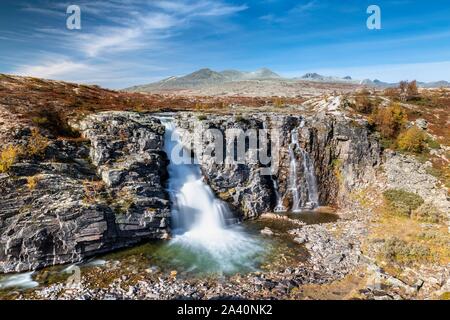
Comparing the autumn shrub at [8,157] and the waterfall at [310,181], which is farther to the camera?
the waterfall at [310,181]

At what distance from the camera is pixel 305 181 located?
123 ft

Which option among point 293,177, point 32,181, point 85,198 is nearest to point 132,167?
point 85,198

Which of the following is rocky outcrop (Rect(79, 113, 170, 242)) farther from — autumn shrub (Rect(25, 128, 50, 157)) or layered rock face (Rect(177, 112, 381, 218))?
layered rock face (Rect(177, 112, 381, 218))

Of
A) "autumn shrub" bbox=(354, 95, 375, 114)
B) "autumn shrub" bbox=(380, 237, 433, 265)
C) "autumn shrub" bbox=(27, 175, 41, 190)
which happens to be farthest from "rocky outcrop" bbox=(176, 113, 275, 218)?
"autumn shrub" bbox=(354, 95, 375, 114)

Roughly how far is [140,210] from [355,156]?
26.2 metres

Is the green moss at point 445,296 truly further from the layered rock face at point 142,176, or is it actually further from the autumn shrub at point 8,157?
the autumn shrub at point 8,157

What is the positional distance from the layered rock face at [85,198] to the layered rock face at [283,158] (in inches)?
237

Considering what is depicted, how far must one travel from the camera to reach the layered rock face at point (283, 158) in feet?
115

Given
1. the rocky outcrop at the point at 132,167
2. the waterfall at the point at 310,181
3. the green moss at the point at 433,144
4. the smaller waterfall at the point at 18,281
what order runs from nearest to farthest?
the smaller waterfall at the point at 18,281 < the rocky outcrop at the point at 132,167 < the waterfall at the point at 310,181 < the green moss at the point at 433,144

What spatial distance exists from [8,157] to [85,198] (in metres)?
6.86

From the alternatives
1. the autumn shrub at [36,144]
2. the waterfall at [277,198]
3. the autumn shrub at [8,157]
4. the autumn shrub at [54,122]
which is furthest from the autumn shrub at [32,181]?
the waterfall at [277,198]
